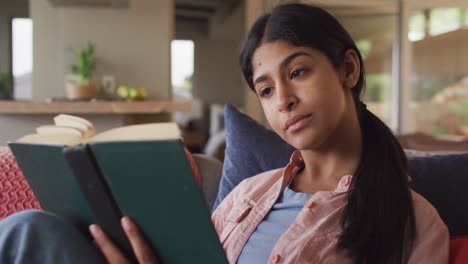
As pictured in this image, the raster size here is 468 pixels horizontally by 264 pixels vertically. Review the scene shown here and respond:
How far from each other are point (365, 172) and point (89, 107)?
2857mm

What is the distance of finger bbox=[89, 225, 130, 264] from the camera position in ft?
2.55

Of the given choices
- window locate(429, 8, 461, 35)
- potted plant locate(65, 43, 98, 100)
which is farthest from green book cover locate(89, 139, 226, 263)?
window locate(429, 8, 461, 35)

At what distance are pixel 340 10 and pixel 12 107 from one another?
11.0 feet

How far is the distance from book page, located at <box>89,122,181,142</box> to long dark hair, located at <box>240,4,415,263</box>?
359 millimetres

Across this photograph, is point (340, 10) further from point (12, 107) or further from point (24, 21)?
point (24, 21)

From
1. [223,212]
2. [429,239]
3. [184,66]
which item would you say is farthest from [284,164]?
[184,66]

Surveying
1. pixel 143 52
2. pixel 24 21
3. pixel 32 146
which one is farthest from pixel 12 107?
pixel 24 21

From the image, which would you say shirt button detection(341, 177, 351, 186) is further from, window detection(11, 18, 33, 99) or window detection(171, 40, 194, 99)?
window detection(171, 40, 194, 99)

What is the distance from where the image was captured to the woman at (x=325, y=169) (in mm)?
873

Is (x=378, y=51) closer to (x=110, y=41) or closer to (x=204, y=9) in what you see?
(x=110, y=41)

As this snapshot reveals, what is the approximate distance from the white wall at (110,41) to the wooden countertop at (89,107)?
0.67 meters

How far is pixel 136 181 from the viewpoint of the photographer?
66cm

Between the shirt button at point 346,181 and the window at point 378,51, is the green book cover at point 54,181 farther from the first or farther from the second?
the window at point 378,51

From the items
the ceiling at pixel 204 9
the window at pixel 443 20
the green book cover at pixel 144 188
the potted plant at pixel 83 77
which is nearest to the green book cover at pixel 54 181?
the green book cover at pixel 144 188
